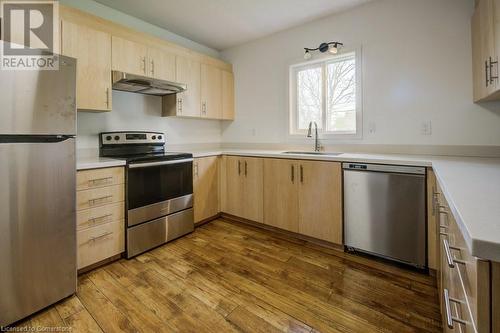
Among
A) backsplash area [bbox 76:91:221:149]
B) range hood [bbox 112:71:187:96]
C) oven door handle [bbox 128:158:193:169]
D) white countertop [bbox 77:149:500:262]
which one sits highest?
range hood [bbox 112:71:187:96]

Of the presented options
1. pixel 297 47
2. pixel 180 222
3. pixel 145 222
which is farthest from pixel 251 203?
pixel 297 47

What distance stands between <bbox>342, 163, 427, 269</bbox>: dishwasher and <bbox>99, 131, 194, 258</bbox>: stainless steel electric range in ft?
5.54

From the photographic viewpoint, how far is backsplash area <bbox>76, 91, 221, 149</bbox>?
251 cm

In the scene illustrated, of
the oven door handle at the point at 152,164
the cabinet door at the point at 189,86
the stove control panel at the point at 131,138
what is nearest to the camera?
the oven door handle at the point at 152,164

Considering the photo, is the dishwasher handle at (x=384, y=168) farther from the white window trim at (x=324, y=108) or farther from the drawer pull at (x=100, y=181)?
the drawer pull at (x=100, y=181)

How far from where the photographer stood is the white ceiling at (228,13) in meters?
2.56

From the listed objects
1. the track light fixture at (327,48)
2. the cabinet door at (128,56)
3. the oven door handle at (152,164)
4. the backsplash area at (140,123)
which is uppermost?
the track light fixture at (327,48)

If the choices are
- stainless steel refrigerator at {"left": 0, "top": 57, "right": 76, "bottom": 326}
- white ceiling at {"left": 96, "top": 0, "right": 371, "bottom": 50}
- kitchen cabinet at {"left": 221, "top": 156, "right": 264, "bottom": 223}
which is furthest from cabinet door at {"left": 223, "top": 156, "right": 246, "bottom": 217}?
stainless steel refrigerator at {"left": 0, "top": 57, "right": 76, "bottom": 326}

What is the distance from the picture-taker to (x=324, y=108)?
3.00m

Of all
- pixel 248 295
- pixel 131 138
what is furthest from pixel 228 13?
pixel 248 295

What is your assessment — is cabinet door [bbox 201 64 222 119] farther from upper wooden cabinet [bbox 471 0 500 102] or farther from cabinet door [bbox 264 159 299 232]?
upper wooden cabinet [bbox 471 0 500 102]

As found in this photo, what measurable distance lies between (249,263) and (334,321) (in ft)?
2.84

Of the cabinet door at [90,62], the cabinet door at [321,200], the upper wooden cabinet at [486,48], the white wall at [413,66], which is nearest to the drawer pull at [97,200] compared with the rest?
the cabinet door at [90,62]

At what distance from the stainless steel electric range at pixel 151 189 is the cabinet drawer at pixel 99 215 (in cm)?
7
